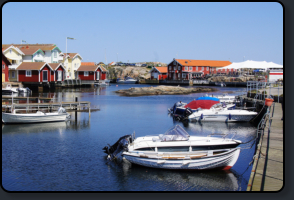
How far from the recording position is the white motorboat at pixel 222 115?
32.7 metres

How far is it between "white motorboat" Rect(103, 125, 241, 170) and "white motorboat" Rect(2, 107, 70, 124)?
1513 cm

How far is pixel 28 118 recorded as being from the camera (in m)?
30.0

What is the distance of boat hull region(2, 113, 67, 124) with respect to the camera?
2959cm

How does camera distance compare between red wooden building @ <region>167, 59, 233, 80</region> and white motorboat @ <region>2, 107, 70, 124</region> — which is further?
red wooden building @ <region>167, 59, 233, 80</region>

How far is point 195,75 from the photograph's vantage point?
11138cm

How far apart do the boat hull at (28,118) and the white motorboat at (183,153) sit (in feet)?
49.8

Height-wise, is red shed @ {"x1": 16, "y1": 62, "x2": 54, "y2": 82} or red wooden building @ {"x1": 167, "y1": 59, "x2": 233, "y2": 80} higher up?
red wooden building @ {"x1": 167, "y1": 59, "x2": 233, "y2": 80}

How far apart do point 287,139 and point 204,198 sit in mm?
2936

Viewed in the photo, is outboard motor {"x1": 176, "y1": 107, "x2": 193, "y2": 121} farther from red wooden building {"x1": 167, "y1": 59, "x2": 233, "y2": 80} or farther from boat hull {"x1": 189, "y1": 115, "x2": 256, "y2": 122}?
red wooden building {"x1": 167, "y1": 59, "x2": 233, "y2": 80}

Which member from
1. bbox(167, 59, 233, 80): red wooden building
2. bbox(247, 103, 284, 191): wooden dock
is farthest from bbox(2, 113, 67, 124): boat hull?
bbox(167, 59, 233, 80): red wooden building

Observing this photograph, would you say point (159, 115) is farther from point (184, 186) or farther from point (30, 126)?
point (184, 186)

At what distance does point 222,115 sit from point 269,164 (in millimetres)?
19502

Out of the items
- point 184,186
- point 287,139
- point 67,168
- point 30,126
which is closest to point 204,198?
point 287,139

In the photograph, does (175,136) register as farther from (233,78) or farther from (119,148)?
(233,78)
